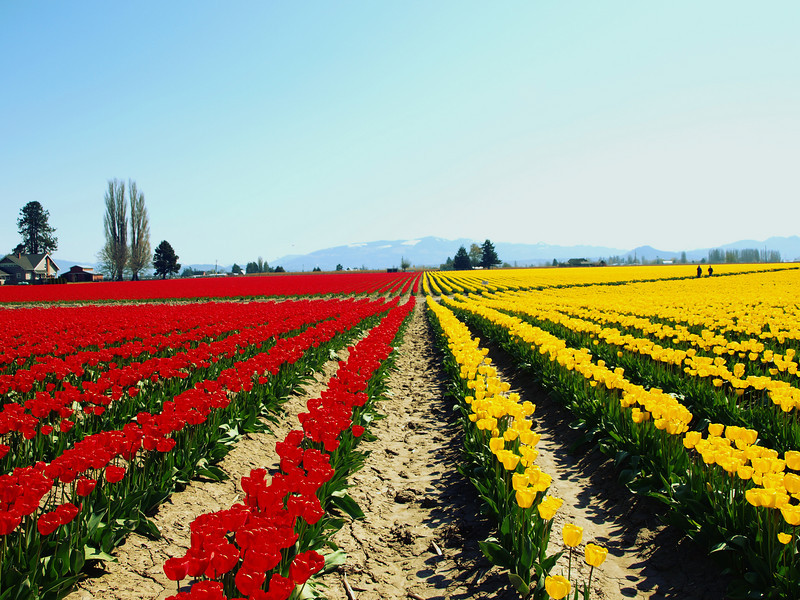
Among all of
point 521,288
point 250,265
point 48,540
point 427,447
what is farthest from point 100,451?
point 250,265

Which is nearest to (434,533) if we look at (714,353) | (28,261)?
(714,353)

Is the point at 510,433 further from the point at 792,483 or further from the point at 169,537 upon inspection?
the point at 169,537

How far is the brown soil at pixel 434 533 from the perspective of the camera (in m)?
3.50

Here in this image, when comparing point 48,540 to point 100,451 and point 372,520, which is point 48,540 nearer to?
point 100,451

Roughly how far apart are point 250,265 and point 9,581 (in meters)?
138

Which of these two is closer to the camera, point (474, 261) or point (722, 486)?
point (722, 486)

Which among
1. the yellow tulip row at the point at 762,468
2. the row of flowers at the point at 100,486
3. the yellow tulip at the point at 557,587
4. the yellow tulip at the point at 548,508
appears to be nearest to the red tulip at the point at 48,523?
the row of flowers at the point at 100,486

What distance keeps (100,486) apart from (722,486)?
4.98 meters

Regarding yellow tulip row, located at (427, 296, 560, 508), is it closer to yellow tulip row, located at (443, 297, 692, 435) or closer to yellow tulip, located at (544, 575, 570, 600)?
yellow tulip, located at (544, 575, 570, 600)

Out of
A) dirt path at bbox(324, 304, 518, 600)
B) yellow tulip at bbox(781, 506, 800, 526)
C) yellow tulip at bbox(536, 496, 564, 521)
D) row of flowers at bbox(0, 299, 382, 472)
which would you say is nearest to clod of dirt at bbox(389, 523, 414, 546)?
dirt path at bbox(324, 304, 518, 600)

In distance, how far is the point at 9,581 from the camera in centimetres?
283

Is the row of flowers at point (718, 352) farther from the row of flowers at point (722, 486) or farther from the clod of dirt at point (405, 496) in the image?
the clod of dirt at point (405, 496)

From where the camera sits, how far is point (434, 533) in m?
4.46

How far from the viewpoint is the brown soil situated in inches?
138
